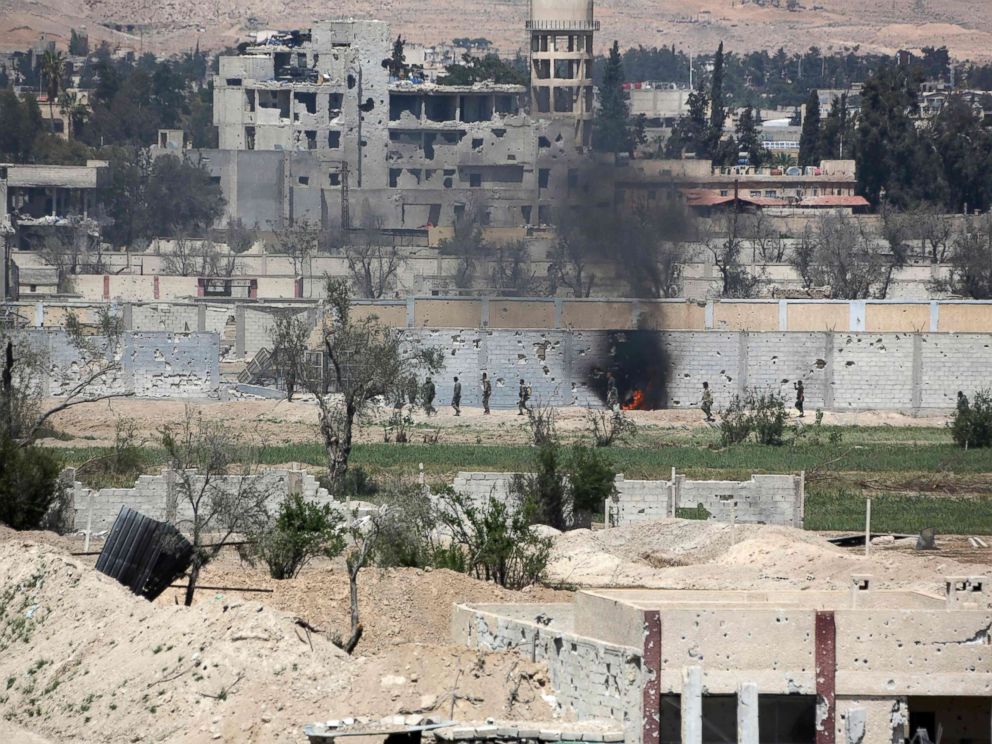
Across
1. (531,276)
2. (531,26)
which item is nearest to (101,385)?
(531,276)

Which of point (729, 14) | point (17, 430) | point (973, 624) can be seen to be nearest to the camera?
point (973, 624)

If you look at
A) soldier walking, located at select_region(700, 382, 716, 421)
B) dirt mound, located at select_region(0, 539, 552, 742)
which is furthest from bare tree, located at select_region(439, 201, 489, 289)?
dirt mound, located at select_region(0, 539, 552, 742)

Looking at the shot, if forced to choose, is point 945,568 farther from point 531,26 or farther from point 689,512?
point 531,26

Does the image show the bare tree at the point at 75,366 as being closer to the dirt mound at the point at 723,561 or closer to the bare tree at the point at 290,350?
the bare tree at the point at 290,350

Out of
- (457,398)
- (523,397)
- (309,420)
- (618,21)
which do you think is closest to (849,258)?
(523,397)

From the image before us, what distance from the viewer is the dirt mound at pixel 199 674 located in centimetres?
2017

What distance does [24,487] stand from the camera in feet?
94.8

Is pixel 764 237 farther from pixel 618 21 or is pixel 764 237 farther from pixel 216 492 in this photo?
pixel 618 21

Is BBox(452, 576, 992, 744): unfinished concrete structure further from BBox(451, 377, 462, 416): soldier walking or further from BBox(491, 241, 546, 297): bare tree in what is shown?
BBox(491, 241, 546, 297): bare tree

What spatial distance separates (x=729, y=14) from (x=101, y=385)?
495ft

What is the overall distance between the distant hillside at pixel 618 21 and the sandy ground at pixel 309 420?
129821 millimetres

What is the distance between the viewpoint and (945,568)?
2619 cm

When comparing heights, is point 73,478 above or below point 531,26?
below

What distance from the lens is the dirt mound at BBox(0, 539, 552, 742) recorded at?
66.2 feet
